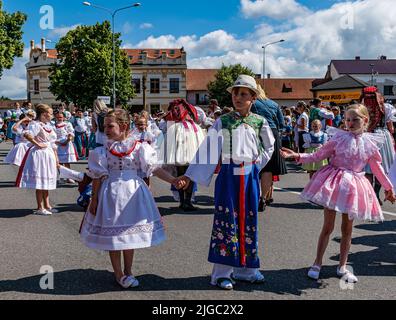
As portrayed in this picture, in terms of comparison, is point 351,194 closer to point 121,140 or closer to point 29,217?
point 121,140

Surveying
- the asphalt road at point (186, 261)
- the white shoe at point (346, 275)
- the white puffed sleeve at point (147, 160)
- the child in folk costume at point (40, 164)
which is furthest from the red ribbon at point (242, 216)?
the child in folk costume at point (40, 164)

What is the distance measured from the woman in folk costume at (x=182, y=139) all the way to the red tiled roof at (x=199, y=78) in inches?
2734

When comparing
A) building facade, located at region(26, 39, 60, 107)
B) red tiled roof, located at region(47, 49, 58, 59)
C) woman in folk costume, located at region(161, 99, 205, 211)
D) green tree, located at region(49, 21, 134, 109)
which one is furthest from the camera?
red tiled roof, located at region(47, 49, 58, 59)

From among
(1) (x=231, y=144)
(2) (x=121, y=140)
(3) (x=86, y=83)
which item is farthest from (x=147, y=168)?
(3) (x=86, y=83)

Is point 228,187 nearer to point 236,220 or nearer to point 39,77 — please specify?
point 236,220

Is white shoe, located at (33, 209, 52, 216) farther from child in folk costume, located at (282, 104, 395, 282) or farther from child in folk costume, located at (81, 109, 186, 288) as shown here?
child in folk costume, located at (282, 104, 395, 282)

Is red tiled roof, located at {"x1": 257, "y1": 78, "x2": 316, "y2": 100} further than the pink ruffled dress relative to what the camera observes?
Yes

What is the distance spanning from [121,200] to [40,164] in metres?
4.68

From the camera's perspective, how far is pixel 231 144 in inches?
198

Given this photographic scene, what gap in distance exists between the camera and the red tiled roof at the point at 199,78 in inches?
3133

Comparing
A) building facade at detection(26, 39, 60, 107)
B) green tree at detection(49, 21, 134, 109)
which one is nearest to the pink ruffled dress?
green tree at detection(49, 21, 134, 109)

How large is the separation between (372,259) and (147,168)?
3003 mm

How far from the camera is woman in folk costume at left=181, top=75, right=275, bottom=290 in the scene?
4.90m

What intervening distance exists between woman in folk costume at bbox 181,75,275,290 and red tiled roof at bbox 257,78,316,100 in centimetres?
7929
